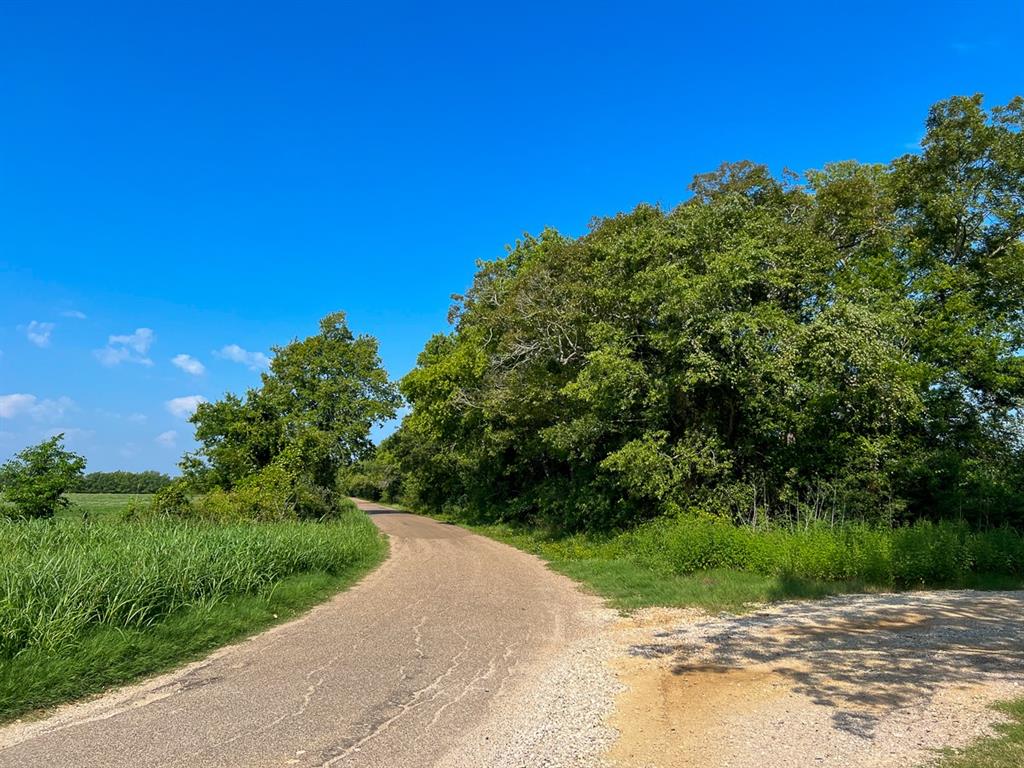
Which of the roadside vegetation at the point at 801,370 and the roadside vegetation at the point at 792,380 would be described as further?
the roadside vegetation at the point at 801,370

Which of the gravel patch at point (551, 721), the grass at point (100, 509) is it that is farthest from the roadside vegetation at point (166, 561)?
the gravel patch at point (551, 721)

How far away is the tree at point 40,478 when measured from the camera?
18094mm

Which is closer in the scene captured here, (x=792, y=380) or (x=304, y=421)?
(x=792, y=380)

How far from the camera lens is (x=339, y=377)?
127 feet

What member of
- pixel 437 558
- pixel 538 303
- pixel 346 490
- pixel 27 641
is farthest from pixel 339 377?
pixel 346 490

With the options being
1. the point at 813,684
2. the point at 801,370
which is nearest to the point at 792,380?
the point at 801,370

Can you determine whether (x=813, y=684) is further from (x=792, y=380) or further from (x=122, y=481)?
(x=122, y=481)

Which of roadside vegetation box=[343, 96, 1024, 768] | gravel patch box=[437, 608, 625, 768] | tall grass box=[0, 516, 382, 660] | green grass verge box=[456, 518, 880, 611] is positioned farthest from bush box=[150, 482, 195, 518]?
gravel patch box=[437, 608, 625, 768]

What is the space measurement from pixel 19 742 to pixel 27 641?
1780mm

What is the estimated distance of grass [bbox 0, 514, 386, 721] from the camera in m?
5.80

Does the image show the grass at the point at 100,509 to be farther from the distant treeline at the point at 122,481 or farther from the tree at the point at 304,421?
the distant treeline at the point at 122,481

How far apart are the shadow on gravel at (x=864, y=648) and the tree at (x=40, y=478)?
18696 mm

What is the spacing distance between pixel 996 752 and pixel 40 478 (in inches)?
888

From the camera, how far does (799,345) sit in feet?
48.6
